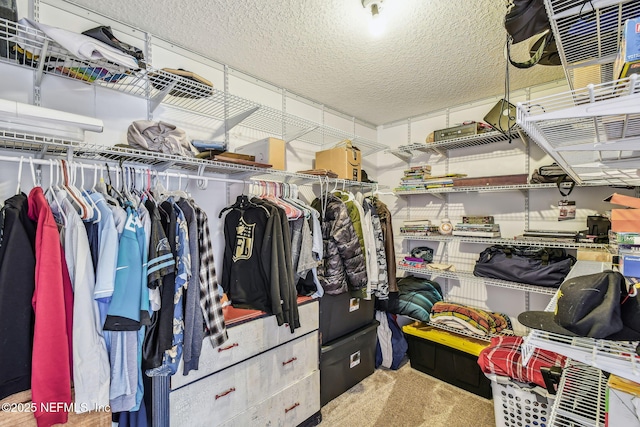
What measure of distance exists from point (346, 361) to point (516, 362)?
1.16 m

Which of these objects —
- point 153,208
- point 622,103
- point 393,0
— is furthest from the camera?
point 393,0

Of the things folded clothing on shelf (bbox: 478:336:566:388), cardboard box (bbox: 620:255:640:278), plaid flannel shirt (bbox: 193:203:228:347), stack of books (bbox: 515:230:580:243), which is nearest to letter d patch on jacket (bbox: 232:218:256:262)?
plaid flannel shirt (bbox: 193:203:228:347)

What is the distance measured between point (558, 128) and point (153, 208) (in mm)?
1508

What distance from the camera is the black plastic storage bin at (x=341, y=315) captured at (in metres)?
2.22

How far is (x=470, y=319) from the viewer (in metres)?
2.39

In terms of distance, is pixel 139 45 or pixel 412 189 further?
pixel 412 189

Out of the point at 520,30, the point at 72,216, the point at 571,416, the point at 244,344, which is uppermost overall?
the point at 520,30

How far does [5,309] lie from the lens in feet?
3.15

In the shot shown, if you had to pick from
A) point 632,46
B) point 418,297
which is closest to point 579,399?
point 632,46

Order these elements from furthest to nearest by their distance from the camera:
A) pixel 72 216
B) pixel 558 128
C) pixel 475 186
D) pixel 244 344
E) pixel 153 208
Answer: pixel 475 186, pixel 244 344, pixel 153 208, pixel 72 216, pixel 558 128

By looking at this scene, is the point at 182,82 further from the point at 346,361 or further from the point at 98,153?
the point at 346,361

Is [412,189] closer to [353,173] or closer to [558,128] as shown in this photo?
[353,173]

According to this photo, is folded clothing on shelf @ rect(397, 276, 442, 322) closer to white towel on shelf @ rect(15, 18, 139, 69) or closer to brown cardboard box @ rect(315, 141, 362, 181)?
brown cardboard box @ rect(315, 141, 362, 181)

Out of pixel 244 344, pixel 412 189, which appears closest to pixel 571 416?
pixel 244 344
